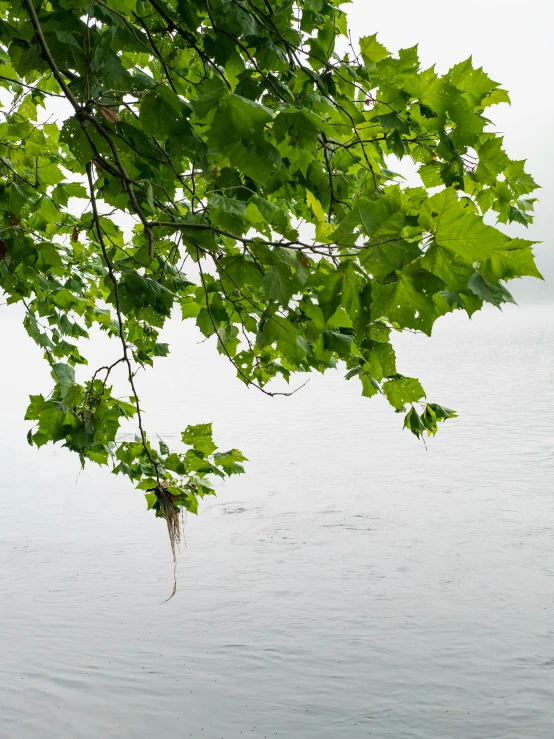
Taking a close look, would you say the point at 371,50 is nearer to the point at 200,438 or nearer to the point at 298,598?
the point at 200,438

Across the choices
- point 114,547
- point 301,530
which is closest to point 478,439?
point 301,530

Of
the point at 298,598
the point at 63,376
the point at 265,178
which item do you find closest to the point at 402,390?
the point at 265,178

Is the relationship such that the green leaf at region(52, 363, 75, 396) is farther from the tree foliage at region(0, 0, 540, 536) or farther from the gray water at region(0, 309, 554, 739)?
the gray water at region(0, 309, 554, 739)

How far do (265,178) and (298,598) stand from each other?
18.4ft

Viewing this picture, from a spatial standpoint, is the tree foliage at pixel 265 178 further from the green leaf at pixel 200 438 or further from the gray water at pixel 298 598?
the gray water at pixel 298 598

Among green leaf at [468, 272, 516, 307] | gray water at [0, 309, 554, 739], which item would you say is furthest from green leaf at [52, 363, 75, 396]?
gray water at [0, 309, 554, 739]

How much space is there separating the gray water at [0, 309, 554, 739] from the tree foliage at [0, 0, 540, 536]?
243 centimetres

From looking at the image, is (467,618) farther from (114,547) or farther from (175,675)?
(114,547)

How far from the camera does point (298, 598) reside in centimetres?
661

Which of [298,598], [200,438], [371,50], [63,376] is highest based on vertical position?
[371,50]

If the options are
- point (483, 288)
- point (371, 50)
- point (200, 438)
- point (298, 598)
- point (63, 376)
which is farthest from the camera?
point (298, 598)

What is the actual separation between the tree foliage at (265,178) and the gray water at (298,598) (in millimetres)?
2435

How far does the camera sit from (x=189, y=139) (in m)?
1.62

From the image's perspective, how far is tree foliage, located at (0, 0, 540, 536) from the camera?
1274 millimetres
